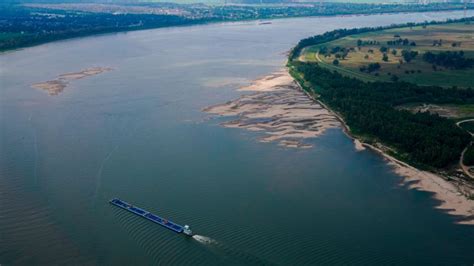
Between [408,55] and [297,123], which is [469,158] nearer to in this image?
[297,123]

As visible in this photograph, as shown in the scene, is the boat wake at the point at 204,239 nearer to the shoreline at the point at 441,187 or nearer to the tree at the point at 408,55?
Answer: the shoreline at the point at 441,187

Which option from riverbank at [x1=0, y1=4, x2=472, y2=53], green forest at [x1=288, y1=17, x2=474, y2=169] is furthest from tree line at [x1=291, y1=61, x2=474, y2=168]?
riverbank at [x1=0, y1=4, x2=472, y2=53]

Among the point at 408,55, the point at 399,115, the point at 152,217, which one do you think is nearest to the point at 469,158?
the point at 399,115

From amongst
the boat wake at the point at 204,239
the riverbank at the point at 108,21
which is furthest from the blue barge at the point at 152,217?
the riverbank at the point at 108,21

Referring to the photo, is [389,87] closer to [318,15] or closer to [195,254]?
[195,254]

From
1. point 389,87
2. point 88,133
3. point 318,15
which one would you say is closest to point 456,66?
point 389,87

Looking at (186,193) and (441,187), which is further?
(441,187)

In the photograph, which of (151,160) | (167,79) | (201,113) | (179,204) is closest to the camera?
(179,204)
